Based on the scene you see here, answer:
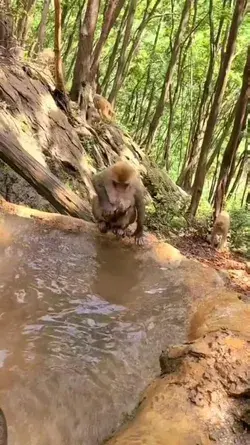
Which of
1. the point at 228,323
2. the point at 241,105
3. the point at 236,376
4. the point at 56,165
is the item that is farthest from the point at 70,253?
the point at 241,105

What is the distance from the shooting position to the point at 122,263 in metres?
5.29

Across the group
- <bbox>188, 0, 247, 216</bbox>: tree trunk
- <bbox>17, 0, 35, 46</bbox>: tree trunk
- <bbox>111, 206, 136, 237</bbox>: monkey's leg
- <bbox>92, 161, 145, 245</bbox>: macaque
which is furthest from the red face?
<bbox>17, 0, 35, 46</bbox>: tree trunk

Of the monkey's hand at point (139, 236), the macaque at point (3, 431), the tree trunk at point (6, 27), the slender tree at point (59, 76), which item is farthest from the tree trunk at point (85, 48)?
the macaque at point (3, 431)

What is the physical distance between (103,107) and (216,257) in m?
5.59

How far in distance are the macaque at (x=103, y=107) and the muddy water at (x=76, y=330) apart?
7083 millimetres

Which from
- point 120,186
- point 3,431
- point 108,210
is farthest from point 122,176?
point 3,431

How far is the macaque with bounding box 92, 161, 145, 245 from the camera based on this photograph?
6023 mm

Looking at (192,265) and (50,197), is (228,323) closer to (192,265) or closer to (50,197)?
(192,265)

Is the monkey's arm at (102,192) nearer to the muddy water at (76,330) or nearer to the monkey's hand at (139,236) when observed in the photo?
the monkey's hand at (139,236)

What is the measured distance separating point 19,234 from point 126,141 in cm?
799

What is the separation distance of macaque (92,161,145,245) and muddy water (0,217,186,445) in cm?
38

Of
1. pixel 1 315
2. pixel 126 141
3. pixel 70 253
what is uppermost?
pixel 1 315

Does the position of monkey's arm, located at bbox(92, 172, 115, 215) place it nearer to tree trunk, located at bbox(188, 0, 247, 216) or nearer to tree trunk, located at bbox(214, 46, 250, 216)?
tree trunk, located at bbox(214, 46, 250, 216)

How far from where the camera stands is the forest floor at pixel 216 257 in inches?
210
